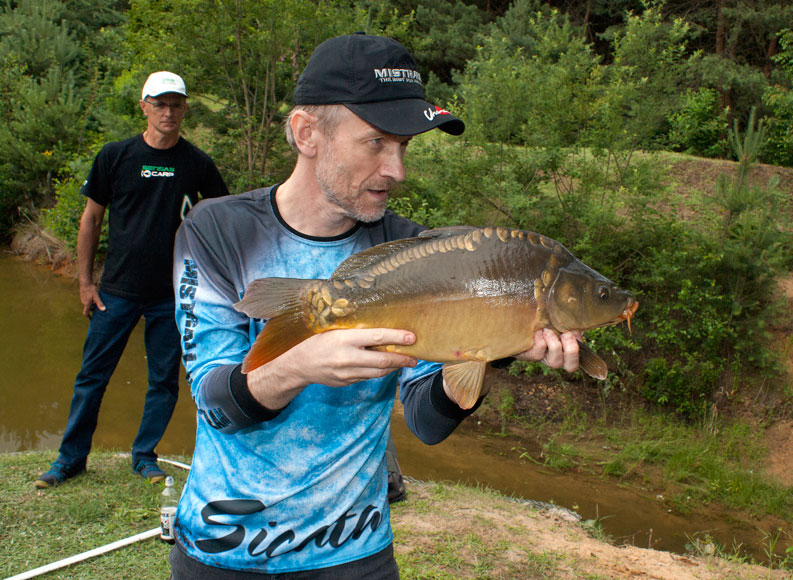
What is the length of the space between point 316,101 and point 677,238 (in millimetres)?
7448

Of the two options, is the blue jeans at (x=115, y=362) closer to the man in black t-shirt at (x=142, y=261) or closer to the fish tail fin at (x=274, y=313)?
the man in black t-shirt at (x=142, y=261)

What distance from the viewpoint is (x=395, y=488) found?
469cm

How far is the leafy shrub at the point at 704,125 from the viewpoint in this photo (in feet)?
47.2

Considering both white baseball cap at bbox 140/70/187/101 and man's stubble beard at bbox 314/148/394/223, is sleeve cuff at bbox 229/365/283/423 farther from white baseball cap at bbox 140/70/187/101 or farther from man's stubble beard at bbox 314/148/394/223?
white baseball cap at bbox 140/70/187/101

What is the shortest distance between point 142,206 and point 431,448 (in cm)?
427

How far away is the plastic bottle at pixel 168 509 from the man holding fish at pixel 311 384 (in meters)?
1.69

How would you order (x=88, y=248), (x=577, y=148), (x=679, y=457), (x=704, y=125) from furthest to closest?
(x=704, y=125), (x=577, y=148), (x=679, y=457), (x=88, y=248)

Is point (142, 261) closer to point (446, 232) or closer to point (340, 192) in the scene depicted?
point (340, 192)

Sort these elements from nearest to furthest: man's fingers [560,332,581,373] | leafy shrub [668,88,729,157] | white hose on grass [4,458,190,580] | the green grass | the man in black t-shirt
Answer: man's fingers [560,332,581,373], white hose on grass [4,458,190,580], the man in black t-shirt, the green grass, leafy shrub [668,88,729,157]

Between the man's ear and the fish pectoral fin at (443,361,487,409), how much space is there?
2.36 feet

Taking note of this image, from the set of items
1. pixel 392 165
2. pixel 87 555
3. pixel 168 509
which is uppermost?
pixel 392 165

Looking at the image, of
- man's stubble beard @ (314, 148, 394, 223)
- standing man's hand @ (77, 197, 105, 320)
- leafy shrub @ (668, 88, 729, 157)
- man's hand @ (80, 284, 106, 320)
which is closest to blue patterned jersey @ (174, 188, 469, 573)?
man's stubble beard @ (314, 148, 394, 223)

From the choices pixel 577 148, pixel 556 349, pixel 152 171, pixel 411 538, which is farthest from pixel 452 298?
pixel 577 148

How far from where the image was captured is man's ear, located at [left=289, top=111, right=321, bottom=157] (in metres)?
1.92
